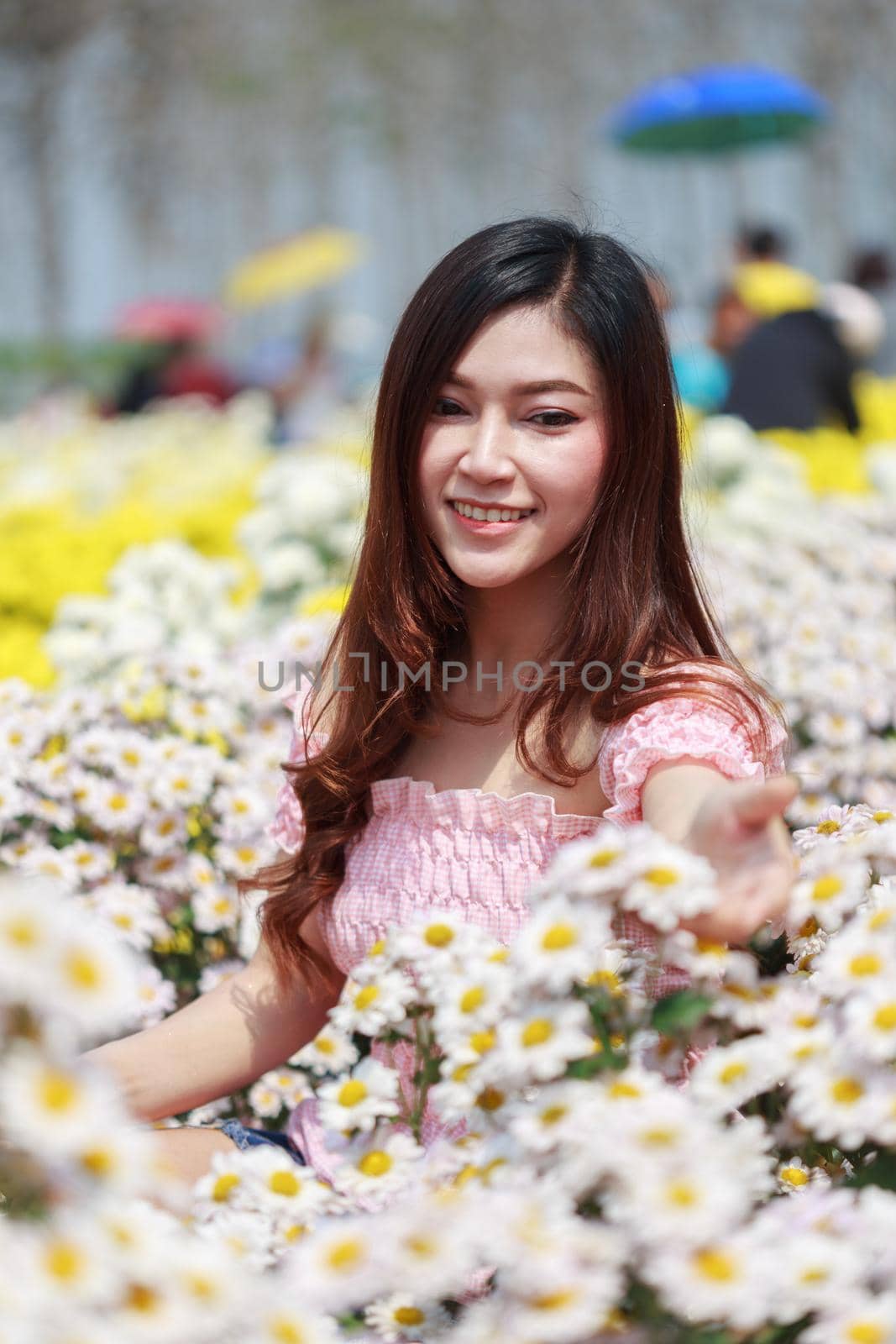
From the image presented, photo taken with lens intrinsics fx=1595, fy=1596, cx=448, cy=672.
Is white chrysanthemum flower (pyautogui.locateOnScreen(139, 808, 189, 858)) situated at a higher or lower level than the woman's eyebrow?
lower

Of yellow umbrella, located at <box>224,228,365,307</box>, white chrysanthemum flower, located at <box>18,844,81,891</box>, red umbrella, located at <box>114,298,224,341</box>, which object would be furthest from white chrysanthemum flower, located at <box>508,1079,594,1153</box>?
red umbrella, located at <box>114,298,224,341</box>

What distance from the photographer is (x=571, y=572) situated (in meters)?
1.58

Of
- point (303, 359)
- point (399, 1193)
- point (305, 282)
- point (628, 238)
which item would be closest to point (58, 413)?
point (305, 282)

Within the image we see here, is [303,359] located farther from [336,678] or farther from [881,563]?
[336,678]

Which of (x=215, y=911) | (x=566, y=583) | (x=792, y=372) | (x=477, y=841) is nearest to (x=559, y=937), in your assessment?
(x=477, y=841)

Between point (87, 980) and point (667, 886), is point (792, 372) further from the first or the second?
point (87, 980)

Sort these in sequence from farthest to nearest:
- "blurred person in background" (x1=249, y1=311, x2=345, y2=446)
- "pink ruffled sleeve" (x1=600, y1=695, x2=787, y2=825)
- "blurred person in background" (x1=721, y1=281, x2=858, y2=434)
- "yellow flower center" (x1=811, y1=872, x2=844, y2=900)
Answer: "blurred person in background" (x1=249, y1=311, x2=345, y2=446)
"blurred person in background" (x1=721, y1=281, x2=858, y2=434)
"pink ruffled sleeve" (x1=600, y1=695, x2=787, y2=825)
"yellow flower center" (x1=811, y1=872, x2=844, y2=900)

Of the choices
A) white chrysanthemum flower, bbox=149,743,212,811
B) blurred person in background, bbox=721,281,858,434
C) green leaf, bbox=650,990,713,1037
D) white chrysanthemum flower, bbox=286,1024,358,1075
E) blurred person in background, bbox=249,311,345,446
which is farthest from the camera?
blurred person in background, bbox=249,311,345,446

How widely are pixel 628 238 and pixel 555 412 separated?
44cm

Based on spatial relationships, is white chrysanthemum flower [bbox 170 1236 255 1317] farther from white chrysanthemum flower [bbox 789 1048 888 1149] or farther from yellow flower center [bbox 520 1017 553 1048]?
white chrysanthemum flower [bbox 789 1048 888 1149]

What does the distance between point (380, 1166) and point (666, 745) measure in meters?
0.46

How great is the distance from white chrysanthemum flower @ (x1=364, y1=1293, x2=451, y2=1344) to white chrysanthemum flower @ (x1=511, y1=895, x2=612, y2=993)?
0.76 feet

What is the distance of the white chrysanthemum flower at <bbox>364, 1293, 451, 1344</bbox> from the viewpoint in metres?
1.02

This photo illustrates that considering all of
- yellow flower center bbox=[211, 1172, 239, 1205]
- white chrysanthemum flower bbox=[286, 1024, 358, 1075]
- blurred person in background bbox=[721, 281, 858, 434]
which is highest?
blurred person in background bbox=[721, 281, 858, 434]
